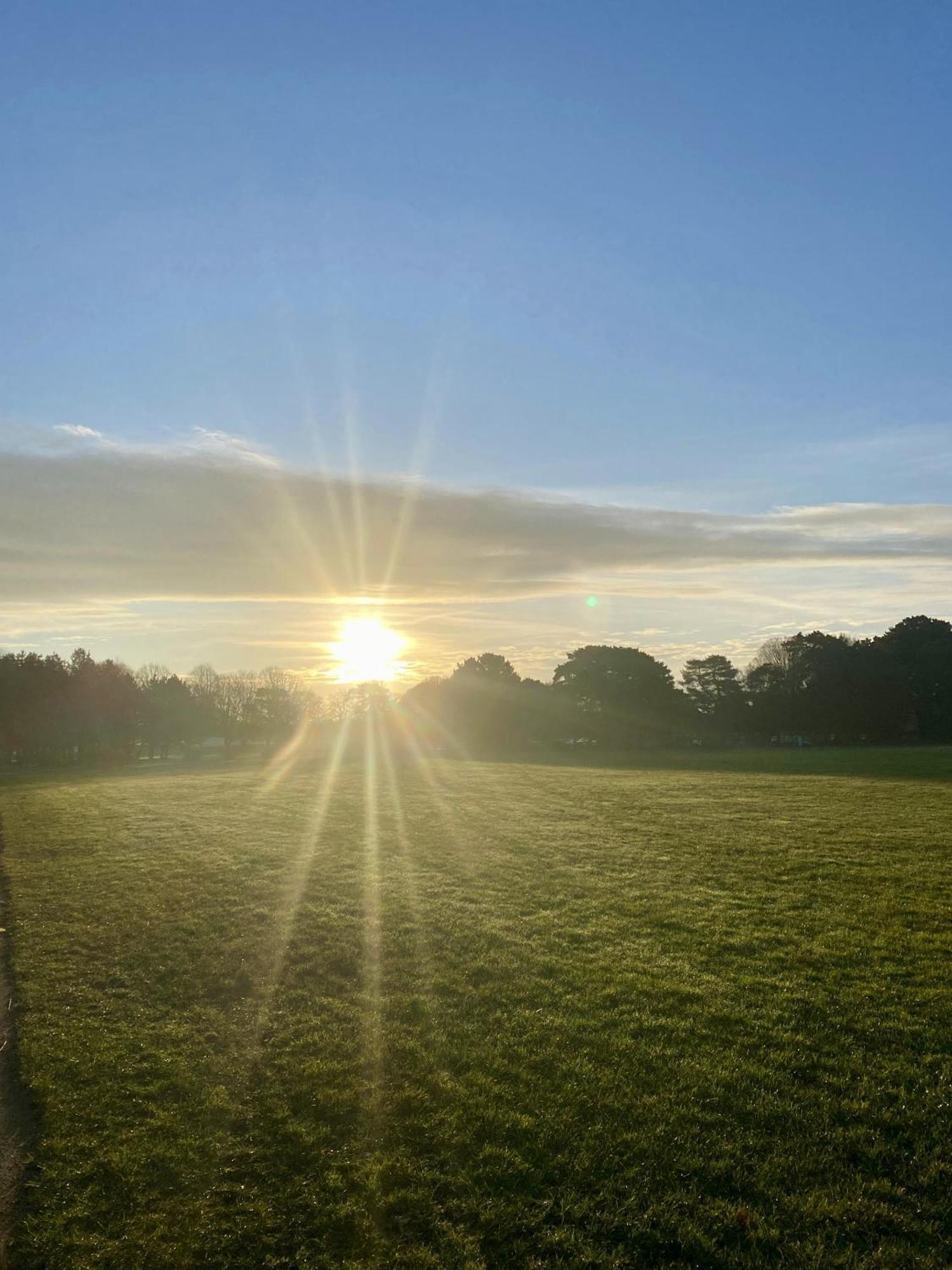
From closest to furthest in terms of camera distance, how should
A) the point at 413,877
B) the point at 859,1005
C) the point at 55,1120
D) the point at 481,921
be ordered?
1. the point at 55,1120
2. the point at 859,1005
3. the point at 481,921
4. the point at 413,877

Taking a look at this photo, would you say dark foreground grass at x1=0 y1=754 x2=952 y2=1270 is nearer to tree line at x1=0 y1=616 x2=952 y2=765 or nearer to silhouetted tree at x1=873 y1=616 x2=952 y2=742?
tree line at x1=0 y1=616 x2=952 y2=765

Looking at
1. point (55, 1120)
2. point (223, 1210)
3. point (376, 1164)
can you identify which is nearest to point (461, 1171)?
point (376, 1164)

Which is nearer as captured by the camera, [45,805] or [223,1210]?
[223,1210]

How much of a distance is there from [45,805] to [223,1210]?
3283 centimetres

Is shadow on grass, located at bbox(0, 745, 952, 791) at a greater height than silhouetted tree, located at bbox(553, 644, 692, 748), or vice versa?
silhouetted tree, located at bbox(553, 644, 692, 748)

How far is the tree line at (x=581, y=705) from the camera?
78.6 meters

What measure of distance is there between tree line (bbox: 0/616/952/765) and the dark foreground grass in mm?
66565

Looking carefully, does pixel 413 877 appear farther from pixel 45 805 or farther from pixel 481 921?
pixel 45 805

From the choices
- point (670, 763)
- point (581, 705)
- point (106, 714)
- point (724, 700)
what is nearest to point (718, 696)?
point (724, 700)

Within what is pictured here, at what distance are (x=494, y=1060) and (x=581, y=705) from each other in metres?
88.3

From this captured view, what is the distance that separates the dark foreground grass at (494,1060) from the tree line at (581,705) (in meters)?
66.6

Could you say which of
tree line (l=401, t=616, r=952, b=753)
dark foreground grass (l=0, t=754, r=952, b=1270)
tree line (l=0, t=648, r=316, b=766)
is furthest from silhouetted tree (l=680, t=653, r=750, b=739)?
dark foreground grass (l=0, t=754, r=952, b=1270)

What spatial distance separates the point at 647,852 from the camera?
20062 mm

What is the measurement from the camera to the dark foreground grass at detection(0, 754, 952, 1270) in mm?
6039
